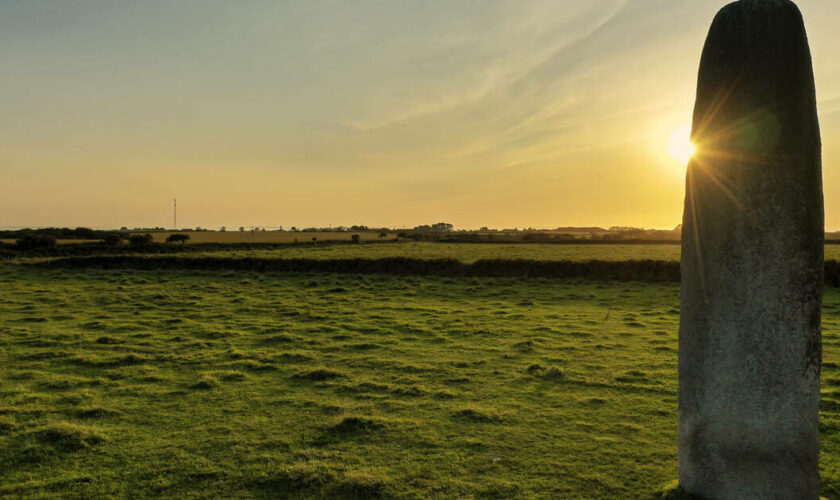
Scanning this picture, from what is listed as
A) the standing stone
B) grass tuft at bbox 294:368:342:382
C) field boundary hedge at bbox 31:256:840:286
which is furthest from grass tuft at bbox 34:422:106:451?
field boundary hedge at bbox 31:256:840:286

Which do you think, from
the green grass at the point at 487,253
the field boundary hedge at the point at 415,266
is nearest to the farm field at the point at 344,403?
the field boundary hedge at the point at 415,266

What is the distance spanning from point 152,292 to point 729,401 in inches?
1094

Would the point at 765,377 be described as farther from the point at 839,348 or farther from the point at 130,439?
the point at 839,348

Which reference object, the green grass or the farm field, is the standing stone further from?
the green grass

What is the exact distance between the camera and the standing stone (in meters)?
5.41

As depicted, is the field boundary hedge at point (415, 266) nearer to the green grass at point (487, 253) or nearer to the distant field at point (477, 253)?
the green grass at point (487, 253)

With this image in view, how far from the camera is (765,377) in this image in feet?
18.0

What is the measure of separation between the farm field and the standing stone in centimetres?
154

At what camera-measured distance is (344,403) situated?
32.6 feet

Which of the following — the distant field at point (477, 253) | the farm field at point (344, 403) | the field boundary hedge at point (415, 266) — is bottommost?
the farm field at point (344, 403)

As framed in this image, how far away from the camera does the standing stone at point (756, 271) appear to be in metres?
5.41

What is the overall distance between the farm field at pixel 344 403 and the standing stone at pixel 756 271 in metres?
1.54

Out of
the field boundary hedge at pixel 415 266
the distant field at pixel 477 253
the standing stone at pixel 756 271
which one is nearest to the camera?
the standing stone at pixel 756 271

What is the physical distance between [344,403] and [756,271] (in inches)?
289
